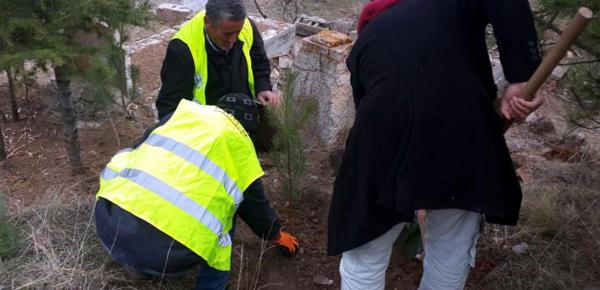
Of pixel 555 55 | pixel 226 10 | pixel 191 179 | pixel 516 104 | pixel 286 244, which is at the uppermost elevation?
pixel 555 55

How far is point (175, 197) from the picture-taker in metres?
2.21

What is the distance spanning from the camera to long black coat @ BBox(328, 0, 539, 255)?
6.20 feet

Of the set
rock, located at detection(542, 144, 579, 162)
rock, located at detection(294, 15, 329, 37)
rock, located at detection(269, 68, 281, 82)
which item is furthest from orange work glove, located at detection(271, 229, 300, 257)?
rock, located at detection(294, 15, 329, 37)

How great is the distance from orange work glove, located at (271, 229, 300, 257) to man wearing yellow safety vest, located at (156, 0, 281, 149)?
685 mm

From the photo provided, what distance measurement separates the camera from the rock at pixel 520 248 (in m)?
3.13

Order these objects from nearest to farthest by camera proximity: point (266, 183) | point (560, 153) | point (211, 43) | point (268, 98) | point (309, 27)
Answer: point (211, 43) → point (268, 98) → point (266, 183) → point (560, 153) → point (309, 27)

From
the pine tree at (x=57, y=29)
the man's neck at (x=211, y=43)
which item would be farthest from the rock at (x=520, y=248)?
the pine tree at (x=57, y=29)

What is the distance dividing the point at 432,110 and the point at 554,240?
1.64 meters

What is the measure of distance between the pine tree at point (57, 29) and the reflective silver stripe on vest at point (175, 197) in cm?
131

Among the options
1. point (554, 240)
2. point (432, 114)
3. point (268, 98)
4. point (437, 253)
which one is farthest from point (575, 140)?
point (432, 114)

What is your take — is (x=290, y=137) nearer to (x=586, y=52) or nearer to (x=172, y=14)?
(x=586, y=52)

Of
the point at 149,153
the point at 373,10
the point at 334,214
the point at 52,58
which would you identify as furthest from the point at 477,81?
the point at 52,58

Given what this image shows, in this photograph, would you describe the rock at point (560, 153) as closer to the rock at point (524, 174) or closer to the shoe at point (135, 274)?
the rock at point (524, 174)

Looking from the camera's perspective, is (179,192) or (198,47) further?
(198,47)
